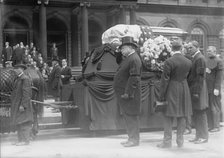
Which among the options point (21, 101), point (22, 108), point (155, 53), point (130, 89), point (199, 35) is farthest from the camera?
point (199, 35)

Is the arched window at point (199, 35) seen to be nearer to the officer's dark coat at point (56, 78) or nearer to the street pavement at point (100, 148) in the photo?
the officer's dark coat at point (56, 78)

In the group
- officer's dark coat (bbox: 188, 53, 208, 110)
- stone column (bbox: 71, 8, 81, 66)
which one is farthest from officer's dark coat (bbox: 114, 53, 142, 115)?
stone column (bbox: 71, 8, 81, 66)

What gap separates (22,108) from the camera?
8.91 metres

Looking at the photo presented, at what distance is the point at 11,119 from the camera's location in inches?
359

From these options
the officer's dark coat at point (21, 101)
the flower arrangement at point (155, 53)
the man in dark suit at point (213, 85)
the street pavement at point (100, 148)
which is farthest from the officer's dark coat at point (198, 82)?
the officer's dark coat at point (21, 101)

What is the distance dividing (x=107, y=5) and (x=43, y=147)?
24.2 m

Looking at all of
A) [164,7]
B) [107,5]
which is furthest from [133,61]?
[164,7]

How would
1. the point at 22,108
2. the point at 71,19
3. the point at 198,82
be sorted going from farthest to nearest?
the point at 71,19, the point at 22,108, the point at 198,82

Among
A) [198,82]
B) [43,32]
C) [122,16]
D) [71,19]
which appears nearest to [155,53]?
[198,82]

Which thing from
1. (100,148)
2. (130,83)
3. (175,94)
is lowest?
(100,148)

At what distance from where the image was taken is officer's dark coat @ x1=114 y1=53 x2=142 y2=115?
820 centimetres

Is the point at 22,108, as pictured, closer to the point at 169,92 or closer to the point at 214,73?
the point at 169,92

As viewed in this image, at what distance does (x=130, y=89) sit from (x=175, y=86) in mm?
848

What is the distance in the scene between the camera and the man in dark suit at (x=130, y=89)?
820 centimetres
